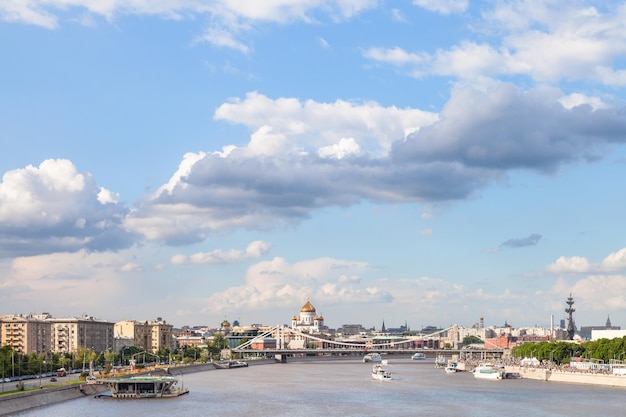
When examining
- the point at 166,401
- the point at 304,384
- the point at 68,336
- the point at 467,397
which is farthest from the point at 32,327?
the point at 467,397

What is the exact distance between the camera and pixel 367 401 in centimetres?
7375

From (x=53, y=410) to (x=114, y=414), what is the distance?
162 inches

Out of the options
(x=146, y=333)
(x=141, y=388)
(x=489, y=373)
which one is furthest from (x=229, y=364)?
(x=141, y=388)

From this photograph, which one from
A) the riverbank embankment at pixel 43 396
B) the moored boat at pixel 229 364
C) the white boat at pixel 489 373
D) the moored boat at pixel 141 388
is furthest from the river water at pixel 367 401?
the moored boat at pixel 229 364

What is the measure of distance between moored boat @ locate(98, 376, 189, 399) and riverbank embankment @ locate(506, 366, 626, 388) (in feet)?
128

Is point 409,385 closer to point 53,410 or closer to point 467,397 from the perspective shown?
point 467,397

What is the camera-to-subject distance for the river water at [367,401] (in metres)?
64.3

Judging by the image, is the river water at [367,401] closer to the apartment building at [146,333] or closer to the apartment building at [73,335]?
the apartment building at [73,335]

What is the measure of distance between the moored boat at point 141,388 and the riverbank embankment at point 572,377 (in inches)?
1541

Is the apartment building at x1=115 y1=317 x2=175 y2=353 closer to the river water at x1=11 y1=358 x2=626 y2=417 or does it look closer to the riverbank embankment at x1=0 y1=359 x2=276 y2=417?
the river water at x1=11 y1=358 x2=626 y2=417

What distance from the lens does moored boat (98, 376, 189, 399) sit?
78500 mm

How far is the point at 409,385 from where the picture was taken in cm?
9456

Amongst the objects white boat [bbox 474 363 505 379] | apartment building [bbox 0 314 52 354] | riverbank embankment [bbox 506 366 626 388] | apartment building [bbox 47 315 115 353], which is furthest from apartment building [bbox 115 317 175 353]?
riverbank embankment [bbox 506 366 626 388]

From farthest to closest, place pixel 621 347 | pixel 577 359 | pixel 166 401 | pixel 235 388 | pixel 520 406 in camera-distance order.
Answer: pixel 577 359
pixel 621 347
pixel 235 388
pixel 166 401
pixel 520 406
